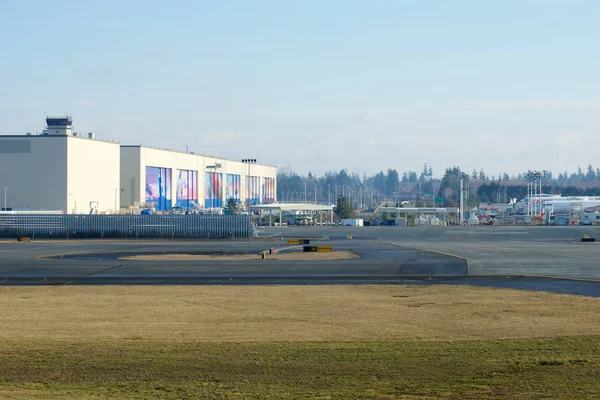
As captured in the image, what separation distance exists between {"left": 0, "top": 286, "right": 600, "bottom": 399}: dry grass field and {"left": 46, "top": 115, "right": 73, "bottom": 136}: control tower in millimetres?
109761

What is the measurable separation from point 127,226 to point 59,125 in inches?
2032

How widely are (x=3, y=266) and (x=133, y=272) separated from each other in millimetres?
11104

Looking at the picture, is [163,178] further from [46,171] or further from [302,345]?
[302,345]

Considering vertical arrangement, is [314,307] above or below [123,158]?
below

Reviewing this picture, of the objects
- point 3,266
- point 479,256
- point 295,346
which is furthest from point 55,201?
point 295,346

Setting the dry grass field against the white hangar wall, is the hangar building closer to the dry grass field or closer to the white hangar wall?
the white hangar wall

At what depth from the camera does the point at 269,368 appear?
64.1 feet

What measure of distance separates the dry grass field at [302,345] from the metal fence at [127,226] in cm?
6092

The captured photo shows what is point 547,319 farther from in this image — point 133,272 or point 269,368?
point 133,272

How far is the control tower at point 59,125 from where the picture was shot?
5536 inches

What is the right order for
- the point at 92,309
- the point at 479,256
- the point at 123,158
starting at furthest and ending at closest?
the point at 123,158
the point at 479,256
the point at 92,309

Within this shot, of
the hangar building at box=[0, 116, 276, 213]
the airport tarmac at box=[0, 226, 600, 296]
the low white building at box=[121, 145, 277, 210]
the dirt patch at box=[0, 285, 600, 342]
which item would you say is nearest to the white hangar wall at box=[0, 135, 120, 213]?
the hangar building at box=[0, 116, 276, 213]

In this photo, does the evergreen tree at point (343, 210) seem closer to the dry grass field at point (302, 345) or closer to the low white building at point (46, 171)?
the low white building at point (46, 171)

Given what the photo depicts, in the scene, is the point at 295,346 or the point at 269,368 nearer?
the point at 269,368
